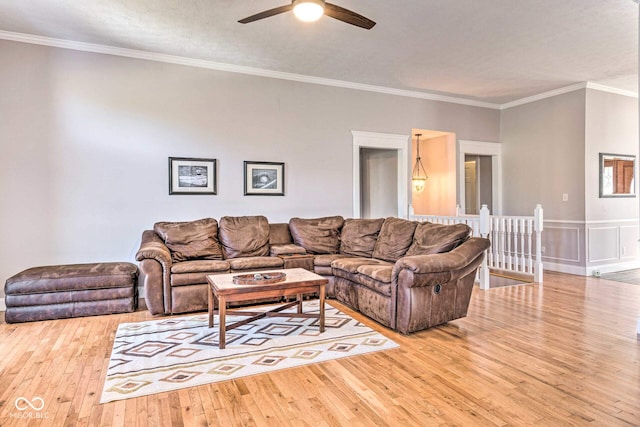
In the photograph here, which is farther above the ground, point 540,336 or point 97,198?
point 97,198

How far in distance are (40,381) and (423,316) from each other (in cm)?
283

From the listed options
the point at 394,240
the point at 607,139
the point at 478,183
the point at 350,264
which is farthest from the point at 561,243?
the point at 350,264

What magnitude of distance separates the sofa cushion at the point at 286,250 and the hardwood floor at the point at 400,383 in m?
1.54

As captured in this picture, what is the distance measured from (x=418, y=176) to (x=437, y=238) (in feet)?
12.8

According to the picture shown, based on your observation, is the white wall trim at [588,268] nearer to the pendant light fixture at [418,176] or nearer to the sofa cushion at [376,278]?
the pendant light fixture at [418,176]

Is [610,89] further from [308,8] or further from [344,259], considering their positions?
[308,8]

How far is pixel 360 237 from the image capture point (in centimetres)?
492

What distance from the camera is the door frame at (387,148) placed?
5.96 m

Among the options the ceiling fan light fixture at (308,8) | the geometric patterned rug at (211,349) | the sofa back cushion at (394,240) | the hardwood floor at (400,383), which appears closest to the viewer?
the hardwood floor at (400,383)

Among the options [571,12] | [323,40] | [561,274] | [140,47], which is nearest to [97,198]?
[140,47]

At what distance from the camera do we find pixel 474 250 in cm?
346

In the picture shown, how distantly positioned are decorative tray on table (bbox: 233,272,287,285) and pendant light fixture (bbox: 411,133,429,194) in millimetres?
4443

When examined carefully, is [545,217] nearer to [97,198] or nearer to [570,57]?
[570,57]

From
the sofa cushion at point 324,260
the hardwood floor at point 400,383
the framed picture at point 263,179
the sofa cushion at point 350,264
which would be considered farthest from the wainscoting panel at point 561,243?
the framed picture at point 263,179
